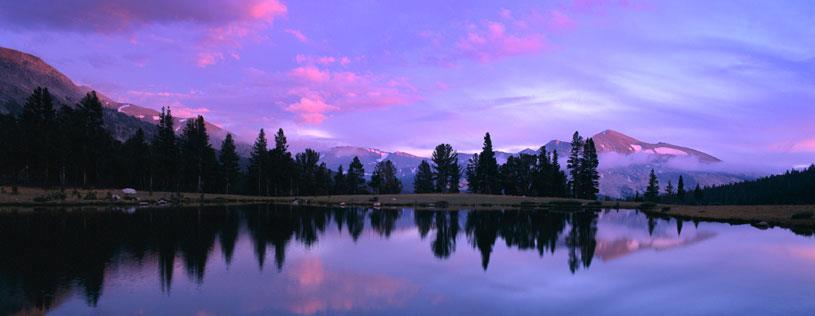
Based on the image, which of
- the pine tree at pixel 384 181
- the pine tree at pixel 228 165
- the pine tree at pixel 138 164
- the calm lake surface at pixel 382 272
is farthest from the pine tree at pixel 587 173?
the pine tree at pixel 138 164

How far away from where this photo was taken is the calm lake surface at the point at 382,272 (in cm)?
2089

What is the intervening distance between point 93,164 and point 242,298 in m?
101

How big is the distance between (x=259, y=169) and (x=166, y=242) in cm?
9469

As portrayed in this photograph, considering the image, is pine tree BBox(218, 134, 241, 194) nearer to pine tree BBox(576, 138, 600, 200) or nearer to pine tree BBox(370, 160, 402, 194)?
pine tree BBox(370, 160, 402, 194)

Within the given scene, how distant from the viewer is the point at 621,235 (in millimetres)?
53156

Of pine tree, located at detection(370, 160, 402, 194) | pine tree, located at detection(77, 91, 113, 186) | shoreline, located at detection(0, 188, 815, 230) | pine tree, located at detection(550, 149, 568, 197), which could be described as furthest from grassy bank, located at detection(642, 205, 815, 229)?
pine tree, located at detection(77, 91, 113, 186)

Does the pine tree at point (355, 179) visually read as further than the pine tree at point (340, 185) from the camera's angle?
Yes

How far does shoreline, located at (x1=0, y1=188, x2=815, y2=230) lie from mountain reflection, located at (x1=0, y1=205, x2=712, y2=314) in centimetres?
1930

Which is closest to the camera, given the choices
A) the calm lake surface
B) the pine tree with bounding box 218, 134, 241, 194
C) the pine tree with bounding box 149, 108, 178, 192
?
the calm lake surface

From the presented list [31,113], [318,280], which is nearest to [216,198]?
[31,113]

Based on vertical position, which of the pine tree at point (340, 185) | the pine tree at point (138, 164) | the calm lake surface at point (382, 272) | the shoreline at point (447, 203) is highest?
the pine tree at point (138, 164)

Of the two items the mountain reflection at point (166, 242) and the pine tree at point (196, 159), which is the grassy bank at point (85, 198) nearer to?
the pine tree at point (196, 159)

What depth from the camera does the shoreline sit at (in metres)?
70.3

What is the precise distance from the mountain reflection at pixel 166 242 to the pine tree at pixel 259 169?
6991 centimetres
